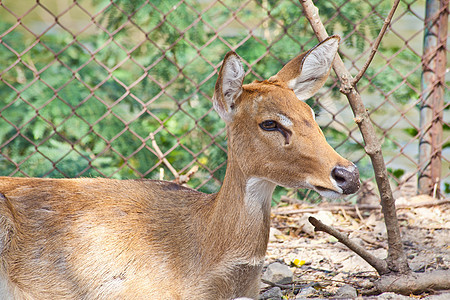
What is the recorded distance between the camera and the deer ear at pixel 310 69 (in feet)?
9.98

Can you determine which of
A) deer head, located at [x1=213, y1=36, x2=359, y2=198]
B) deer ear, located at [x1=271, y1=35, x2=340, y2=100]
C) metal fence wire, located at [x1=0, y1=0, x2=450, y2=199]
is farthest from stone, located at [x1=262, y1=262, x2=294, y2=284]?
metal fence wire, located at [x1=0, y1=0, x2=450, y2=199]

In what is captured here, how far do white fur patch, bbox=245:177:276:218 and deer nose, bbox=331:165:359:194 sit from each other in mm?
446

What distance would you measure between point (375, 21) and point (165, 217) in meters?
3.15

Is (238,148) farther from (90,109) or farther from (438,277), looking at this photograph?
(90,109)

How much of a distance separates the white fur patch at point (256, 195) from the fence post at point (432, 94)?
254cm

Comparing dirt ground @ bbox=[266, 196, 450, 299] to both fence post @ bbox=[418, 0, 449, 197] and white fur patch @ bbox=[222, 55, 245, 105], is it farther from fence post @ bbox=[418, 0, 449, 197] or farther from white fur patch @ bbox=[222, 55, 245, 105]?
white fur patch @ bbox=[222, 55, 245, 105]

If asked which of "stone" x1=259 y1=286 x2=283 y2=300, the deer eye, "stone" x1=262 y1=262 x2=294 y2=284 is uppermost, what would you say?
the deer eye

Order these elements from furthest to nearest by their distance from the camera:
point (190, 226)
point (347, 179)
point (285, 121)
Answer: point (190, 226) < point (285, 121) < point (347, 179)

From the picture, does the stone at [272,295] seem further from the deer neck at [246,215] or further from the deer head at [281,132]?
the deer head at [281,132]

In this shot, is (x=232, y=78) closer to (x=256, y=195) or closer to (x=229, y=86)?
(x=229, y=86)

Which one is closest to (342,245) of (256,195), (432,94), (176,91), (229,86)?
(256,195)

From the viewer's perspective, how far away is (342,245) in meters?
4.17

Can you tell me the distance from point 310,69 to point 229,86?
1.65ft

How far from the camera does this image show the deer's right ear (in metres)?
2.81
